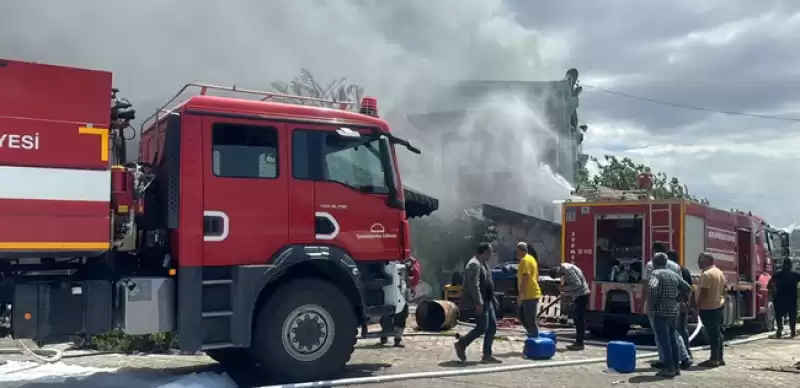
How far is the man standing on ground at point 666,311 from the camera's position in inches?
397

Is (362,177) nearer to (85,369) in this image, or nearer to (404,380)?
(404,380)

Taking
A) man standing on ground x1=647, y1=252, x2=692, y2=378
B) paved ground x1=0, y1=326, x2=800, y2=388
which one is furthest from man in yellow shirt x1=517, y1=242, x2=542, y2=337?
man standing on ground x1=647, y1=252, x2=692, y2=378

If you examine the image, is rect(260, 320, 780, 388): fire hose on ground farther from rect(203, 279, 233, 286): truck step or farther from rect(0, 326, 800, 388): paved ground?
rect(203, 279, 233, 286): truck step

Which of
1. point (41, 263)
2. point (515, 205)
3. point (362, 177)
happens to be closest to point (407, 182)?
point (515, 205)

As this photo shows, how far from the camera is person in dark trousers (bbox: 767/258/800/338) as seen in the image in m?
16.6

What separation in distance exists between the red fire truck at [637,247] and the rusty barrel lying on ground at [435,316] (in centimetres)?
245

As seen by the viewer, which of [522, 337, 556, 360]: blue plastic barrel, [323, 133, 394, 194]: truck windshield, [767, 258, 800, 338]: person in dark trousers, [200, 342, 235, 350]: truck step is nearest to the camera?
[200, 342, 235, 350]: truck step

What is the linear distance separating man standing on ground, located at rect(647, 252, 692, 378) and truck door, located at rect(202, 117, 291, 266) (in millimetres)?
4673

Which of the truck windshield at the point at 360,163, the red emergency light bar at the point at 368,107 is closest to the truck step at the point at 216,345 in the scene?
the truck windshield at the point at 360,163

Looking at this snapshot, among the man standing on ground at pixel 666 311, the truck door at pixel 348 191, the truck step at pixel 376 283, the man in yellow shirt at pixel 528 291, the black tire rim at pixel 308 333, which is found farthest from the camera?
the man in yellow shirt at pixel 528 291

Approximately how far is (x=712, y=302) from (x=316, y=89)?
1563 centimetres

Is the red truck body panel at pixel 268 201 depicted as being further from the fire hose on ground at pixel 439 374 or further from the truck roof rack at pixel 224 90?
the fire hose on ground at pixel 439 374

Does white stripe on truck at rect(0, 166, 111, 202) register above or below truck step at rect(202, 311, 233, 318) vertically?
above

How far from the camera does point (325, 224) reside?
29.9ft
